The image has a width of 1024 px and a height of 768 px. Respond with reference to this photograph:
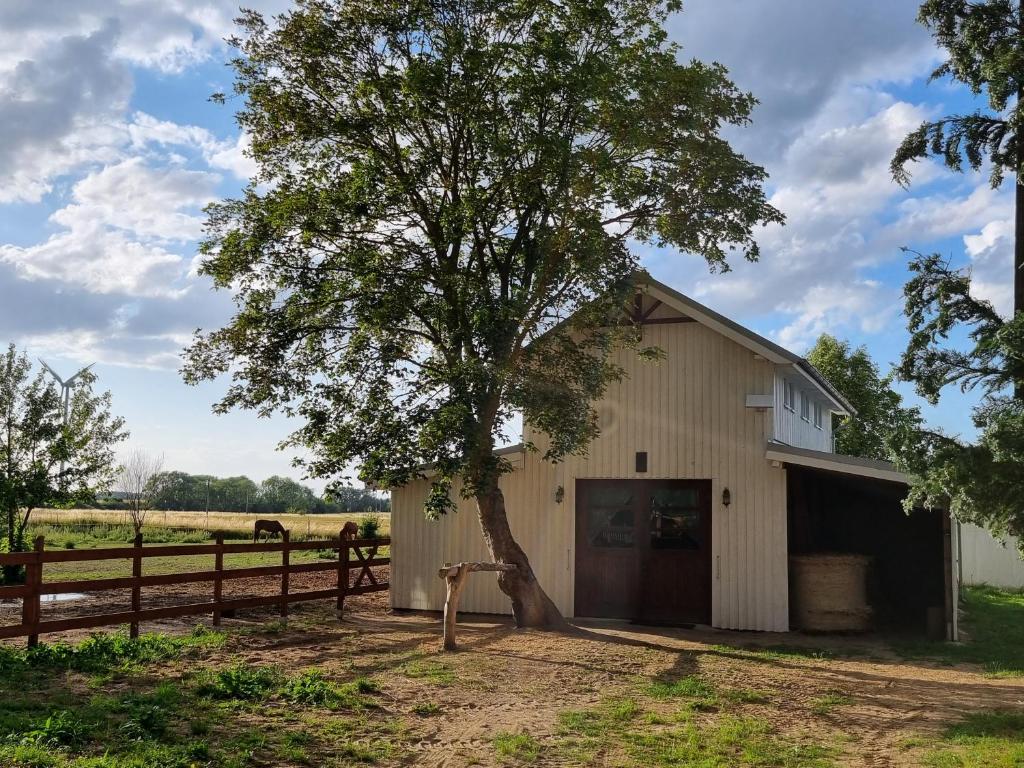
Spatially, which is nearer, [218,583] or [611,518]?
[218,583]

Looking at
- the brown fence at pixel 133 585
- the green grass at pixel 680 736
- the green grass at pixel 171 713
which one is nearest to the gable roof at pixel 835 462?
the green grass at pixel 680 736

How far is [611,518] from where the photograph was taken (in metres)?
16.1

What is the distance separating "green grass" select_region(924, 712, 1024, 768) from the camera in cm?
693

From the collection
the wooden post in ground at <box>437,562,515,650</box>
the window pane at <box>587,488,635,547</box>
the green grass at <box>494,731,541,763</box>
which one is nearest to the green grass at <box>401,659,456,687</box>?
the wooden post in ground at <box>437,562,515,650</box>

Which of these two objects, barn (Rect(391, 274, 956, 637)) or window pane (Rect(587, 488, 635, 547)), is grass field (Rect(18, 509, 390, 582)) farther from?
window pane (Rect(587, 488, 635, 547))

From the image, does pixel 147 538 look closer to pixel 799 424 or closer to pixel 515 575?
pixel 515 575

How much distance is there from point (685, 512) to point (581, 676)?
5.77 m

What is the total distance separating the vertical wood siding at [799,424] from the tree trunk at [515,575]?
4892mm

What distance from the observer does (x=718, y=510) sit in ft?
50.1

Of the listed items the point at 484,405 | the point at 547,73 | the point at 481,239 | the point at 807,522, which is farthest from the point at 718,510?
the point at 547,73

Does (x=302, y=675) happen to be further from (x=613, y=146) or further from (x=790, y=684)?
(x=613, y=146)

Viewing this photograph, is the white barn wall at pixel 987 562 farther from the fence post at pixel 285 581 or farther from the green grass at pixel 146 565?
the green grass at pixel 146 565

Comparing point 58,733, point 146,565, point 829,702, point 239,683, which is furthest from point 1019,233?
point 146,565

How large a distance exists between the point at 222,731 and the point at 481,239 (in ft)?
30.7
